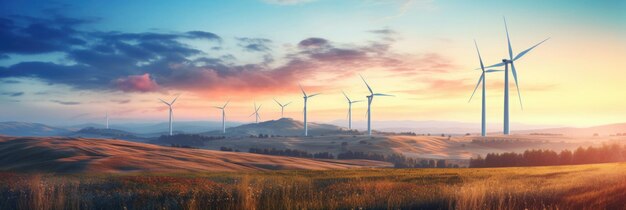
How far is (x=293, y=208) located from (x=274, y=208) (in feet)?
2.14

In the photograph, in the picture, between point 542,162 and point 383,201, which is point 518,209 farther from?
point 542,162

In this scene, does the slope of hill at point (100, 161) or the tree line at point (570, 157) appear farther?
the tree line at point (570, 157)

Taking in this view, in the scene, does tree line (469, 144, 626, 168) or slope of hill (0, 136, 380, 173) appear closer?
slope of hill (0, 136, 380, 173)

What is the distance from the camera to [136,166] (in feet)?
243

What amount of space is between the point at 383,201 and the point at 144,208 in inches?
340

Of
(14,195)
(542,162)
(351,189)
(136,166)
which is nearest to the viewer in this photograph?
(14,195)

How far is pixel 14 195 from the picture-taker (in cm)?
2375

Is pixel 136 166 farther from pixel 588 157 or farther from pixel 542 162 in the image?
pixel 588 157

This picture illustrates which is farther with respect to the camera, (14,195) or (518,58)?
(518,58)

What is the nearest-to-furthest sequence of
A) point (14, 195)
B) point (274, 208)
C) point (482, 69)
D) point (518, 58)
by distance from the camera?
1. point (274, 208)
2. point (14, 195)
3. point (518, 58)
4. point (482, 69)

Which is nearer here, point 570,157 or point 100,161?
point 100,161

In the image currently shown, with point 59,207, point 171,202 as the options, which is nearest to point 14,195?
point 59,207

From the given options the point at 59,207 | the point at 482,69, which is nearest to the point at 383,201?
the point at 59,207

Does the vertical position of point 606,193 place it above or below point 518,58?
below
